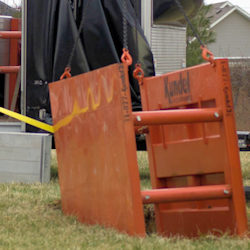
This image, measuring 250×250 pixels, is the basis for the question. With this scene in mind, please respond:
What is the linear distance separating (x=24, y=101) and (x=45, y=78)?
1.40 ft

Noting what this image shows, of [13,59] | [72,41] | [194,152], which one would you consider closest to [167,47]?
[72,41]

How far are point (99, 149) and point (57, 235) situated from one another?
0.73 m

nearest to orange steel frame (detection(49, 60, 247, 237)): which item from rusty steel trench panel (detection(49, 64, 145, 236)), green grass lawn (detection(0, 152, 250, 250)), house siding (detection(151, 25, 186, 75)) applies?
rusty steel trench panel (detection(49, 64, 145, 236))

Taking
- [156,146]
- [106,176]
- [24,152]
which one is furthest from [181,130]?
[24,152]

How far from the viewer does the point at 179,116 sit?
501 cm

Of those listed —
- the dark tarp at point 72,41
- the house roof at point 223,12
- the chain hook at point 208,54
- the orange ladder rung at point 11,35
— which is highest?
the house roof at point 223,12

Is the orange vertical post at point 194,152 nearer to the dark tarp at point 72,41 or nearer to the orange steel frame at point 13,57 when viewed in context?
the dark tarp at point 72,41

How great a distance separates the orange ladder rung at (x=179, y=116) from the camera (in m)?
4.96

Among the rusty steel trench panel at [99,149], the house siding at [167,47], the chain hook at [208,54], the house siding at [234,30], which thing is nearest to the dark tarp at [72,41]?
the house siding at [167,47]

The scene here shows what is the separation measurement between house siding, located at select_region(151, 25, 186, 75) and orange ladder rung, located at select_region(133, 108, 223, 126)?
4727 millimetres

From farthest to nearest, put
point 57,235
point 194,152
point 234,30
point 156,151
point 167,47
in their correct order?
1. point 234,30
2. point 167,47
3. point 156,151
4. point 194,152
5. point 57,235

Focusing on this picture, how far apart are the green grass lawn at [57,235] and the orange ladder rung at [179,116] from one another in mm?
825

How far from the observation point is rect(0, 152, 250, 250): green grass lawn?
4.59 m

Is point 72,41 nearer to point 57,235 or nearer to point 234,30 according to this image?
point 57,235
